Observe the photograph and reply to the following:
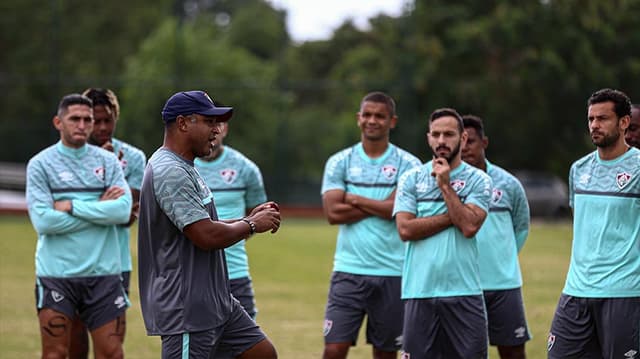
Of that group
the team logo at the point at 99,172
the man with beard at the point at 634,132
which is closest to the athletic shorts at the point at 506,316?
the man with beard at the point at 634,132

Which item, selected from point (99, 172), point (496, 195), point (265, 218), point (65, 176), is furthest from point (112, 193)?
point (496, 195)

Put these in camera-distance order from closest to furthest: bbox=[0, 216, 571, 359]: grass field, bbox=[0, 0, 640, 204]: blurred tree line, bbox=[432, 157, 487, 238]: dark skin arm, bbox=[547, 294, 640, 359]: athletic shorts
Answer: bbox=[547, 294, 640, 359]: athletic shorts
bbox=[432, 157, 487, 238]: dark skin arm
bbox=[0, 216, 571, 359]: grass field
bbox=[0, 0, 640, 204]: blurred tree line

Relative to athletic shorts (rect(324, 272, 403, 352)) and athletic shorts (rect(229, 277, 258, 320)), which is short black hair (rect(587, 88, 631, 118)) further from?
athletic shorts (rect(229, 277, 258, 320))

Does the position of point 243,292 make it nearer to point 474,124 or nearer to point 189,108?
point 474,124

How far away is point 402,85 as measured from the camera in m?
34.8

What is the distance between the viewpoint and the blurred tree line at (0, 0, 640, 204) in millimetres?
35031

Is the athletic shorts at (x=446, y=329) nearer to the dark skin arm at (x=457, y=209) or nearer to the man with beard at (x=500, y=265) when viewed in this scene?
the dark skin arm at (x=457, y=209)

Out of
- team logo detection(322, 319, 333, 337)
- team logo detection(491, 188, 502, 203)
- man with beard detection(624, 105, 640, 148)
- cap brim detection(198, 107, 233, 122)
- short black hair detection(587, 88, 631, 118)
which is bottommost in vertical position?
team logo detection(322, 319, 333, 337)

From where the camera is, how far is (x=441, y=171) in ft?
24.5

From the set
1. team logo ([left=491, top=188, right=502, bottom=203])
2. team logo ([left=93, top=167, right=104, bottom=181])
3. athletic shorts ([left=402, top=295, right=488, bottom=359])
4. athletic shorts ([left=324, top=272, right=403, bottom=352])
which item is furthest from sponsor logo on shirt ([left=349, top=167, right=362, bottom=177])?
team logo ([left=93, top=167, right=104, bottom=181])

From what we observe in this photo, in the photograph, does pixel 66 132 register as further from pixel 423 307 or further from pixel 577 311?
pixel 577 311

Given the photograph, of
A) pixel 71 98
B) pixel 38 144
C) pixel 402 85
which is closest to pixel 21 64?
pixel 38 144

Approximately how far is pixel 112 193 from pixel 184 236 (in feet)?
8.11

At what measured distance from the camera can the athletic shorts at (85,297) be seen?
8.14m
